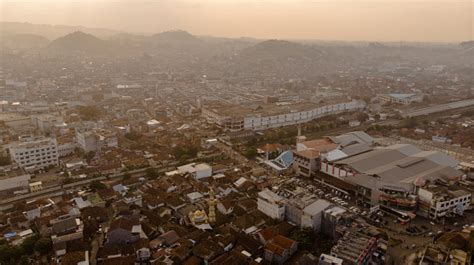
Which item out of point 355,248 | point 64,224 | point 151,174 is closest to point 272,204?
point 355,248

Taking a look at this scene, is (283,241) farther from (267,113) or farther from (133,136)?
(267,113)

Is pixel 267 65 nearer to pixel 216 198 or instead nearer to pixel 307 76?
pixel 307 76

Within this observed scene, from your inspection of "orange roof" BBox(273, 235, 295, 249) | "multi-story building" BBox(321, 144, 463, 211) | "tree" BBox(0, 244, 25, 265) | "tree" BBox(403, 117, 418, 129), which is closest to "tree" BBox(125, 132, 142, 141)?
"multi-story building" BBox(321, 144, 463, 211)

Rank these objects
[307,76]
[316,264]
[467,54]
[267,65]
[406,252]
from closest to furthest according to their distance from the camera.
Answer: [316,264], [406,252], [307,76], [267,65], [467,54]

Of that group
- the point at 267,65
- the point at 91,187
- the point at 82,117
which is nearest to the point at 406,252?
the point at 91,187

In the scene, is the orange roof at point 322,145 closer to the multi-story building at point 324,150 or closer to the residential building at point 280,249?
the multi-story building at point 324,150

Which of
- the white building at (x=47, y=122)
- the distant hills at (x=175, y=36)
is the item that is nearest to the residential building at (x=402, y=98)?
the white building at (x=47, y=122)

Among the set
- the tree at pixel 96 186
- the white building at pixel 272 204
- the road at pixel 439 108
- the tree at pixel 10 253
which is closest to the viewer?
the tree at pixel 10 253
